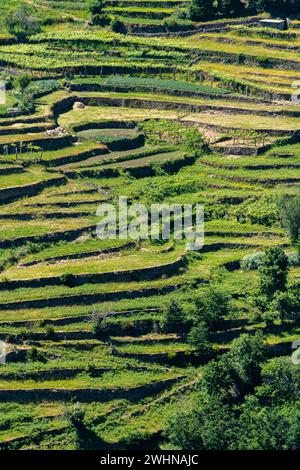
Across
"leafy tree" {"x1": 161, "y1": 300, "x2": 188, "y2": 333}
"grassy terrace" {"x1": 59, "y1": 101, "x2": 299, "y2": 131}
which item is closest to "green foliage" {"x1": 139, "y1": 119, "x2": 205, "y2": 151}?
"grassy terrace" {"x1": 59, "y1": 101, "x2": 299, "y2": 131}

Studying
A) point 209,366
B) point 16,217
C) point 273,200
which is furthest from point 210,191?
point 209,366

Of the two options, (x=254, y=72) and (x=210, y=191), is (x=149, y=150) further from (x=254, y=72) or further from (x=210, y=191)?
(x=254, y=72)

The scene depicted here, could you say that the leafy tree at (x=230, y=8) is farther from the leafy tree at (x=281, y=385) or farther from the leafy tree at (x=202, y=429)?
the leafy tree at (x=202, y=429)

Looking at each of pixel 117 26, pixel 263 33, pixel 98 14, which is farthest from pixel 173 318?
pixel 98 14

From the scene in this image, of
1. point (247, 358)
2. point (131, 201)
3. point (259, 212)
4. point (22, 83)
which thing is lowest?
point (247, 358)

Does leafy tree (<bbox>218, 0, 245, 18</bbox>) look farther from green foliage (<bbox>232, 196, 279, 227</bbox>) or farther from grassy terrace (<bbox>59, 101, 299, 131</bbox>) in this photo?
green foliage (<bbox>232, 196, 279, 227</bbox>)

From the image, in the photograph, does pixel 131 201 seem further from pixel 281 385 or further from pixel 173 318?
pixel 281 385
